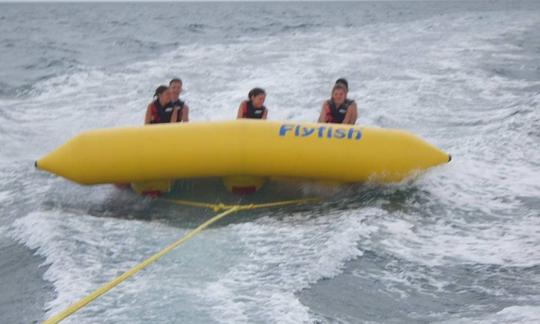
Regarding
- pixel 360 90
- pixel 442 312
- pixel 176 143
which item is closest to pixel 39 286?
pixel 176 143

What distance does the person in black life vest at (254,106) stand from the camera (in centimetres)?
511

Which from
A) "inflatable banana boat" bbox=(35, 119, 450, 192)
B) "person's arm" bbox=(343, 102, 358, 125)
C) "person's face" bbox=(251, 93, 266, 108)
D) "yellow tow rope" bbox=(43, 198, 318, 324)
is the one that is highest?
"person's face" bbox=(251, 93, 266, 108)

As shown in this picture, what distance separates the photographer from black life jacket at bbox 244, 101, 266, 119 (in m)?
5.19

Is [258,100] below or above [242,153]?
above

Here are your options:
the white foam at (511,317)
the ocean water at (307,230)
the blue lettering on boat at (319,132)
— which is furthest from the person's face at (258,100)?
the white foam at (511,317)

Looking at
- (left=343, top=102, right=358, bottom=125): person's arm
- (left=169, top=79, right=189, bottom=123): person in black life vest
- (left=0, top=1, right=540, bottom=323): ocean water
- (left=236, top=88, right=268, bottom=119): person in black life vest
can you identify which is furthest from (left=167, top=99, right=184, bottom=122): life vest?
(left=343, top=102, right=358, bottom=125): person's arm

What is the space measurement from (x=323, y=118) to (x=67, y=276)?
2553mm

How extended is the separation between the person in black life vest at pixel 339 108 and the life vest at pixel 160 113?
44.8 inches

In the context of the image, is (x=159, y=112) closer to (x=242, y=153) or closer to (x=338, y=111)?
(x=242, y=153)

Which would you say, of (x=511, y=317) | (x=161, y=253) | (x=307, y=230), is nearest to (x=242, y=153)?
(x=307, y=230)

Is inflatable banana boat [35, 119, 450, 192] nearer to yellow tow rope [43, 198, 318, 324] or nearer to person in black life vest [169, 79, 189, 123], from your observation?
yellow tow rope [43, 198, 318, 324]

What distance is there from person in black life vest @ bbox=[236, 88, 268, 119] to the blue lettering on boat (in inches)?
24.2

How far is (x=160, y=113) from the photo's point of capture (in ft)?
17.4

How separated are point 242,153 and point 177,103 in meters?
1.04
